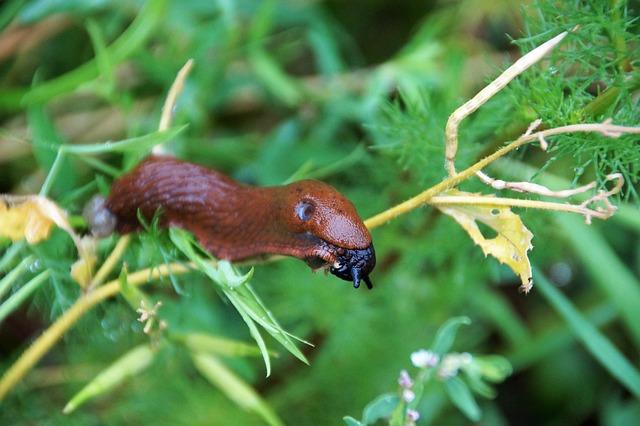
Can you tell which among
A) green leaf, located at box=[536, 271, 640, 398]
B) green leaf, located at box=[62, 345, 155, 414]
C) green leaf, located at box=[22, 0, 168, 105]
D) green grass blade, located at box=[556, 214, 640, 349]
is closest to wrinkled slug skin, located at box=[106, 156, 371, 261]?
green leaf, located at box=[62, 345, 155, 414]

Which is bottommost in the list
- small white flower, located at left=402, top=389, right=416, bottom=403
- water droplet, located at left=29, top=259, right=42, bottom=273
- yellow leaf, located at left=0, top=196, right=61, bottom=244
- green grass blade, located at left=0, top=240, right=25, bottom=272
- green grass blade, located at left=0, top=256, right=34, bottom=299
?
small white flower, located at left=402, top=389, right=416, bottom=403

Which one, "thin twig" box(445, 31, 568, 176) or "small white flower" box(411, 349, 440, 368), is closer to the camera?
"thin twig" box(445, 31, 568, 176)

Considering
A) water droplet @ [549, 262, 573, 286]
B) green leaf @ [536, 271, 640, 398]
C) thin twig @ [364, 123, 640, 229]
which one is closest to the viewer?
thin twig @ [364, 123, 640, 229]

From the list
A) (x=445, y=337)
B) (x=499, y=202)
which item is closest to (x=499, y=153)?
(x=499, y=202)

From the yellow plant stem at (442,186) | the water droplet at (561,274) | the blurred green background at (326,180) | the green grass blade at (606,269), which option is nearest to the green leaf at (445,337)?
the yellow plant stem at (442,186)

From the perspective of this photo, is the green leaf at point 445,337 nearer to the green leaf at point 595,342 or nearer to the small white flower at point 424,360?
the small white flower at point 424,360

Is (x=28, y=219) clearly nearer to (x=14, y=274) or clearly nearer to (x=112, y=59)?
(x=14, y=274)

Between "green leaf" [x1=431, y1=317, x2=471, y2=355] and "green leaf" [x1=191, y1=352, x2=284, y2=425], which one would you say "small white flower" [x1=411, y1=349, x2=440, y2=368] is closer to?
"green leaf" [x1=431, y1=317, x2=471, y2=355]
